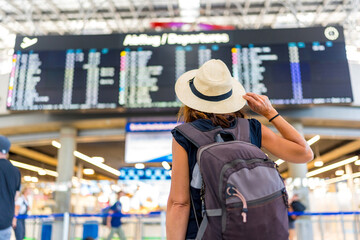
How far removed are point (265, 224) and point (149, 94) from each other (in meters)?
7.60

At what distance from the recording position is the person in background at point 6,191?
289cm

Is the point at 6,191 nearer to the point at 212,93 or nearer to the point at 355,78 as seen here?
the point at 212,93

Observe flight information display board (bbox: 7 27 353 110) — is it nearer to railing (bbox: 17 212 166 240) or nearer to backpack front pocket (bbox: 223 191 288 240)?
railing (bbox: 17 212 166 240)

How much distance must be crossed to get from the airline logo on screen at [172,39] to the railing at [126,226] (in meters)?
4.17

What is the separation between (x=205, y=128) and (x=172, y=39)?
804 cm

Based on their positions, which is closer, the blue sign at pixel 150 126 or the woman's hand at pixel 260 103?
the woman's hand at pixel 260 103

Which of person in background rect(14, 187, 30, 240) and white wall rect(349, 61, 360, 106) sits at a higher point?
white wall rect(349, 61, 360, 106)

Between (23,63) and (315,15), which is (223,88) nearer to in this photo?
(23,63)

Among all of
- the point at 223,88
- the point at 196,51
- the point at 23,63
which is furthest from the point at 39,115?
the point at 223,88

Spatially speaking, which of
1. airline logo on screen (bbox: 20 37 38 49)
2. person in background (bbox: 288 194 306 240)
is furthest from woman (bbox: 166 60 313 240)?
airline logo on screen (bbox: 20 37 38 49)

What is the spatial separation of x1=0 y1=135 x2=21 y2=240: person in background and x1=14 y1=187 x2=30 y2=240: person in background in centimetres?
387

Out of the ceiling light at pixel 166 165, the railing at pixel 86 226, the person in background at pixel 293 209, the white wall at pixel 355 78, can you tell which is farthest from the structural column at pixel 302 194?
the ceiling light at pixel 166 165

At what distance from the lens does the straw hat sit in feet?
4.84

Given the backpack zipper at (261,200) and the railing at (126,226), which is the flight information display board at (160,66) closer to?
the railing at (126,226)
